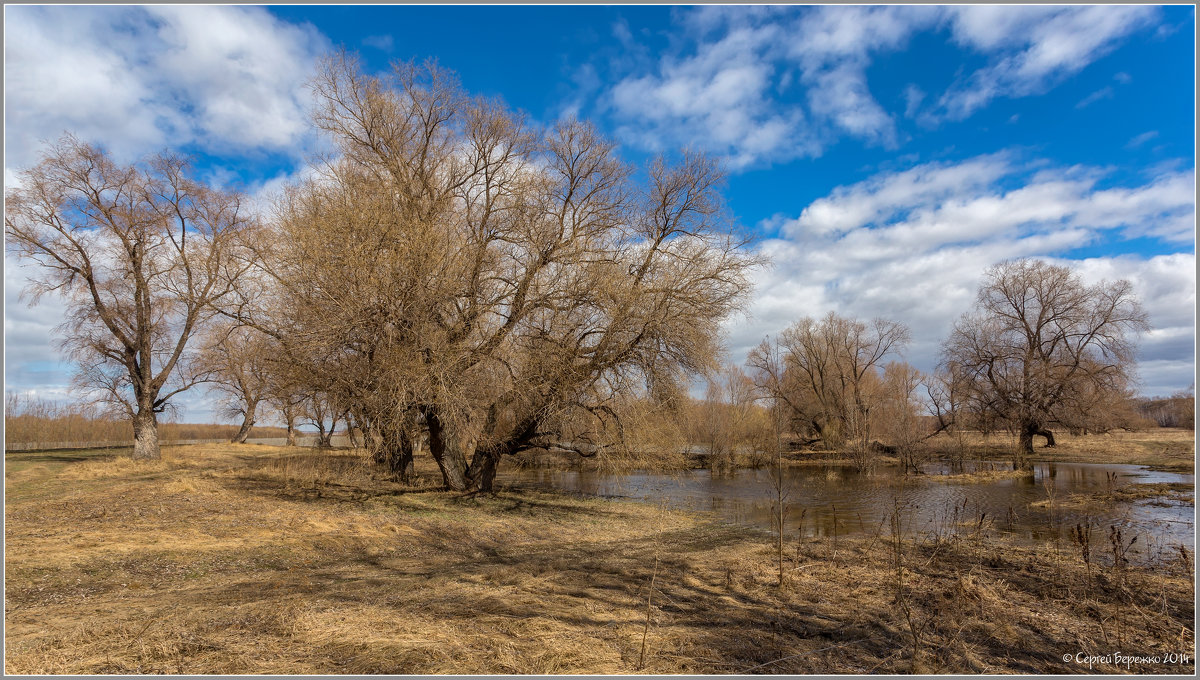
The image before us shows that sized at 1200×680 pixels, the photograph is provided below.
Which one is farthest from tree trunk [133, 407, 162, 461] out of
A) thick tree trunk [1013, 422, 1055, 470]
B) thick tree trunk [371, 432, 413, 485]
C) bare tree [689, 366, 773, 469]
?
thick tree trunk [1013, 422, 1055, 470]

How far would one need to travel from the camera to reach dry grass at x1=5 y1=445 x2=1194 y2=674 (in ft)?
15.9

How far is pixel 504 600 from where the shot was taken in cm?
645

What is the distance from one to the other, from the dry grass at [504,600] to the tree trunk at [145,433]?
37.5 feet

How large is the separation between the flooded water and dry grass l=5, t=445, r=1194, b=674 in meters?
1.50

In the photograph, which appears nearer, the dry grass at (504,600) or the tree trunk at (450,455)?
the dry grass at (504,600)

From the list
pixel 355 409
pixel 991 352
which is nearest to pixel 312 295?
pixel 355 409

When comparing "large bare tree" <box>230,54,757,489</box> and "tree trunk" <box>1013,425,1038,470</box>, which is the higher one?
"large bare tree" <box>230,54,757,489</box>

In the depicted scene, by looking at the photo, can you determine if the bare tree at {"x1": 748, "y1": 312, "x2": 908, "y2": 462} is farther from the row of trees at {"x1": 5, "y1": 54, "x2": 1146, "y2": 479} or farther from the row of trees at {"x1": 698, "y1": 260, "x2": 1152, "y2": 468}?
the row of trees at {"x1": 5, "y1": 54, "x2": 1146, "y2": 479}

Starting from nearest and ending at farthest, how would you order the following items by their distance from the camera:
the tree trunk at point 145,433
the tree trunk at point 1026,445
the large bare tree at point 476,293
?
1. the large bare tree at point 476,293
2. the tree trunk at point 145,433
3. the tree trunk at point 1026,445

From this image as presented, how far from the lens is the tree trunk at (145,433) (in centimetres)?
2158

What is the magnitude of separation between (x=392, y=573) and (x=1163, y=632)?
9.11 meters

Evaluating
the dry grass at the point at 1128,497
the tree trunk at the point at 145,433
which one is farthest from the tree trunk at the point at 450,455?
the dry grass at the point at 1128,497

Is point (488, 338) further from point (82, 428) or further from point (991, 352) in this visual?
point (82, 428)

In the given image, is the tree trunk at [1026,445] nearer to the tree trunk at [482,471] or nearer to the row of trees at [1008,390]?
the row of trees at [1008,390]
